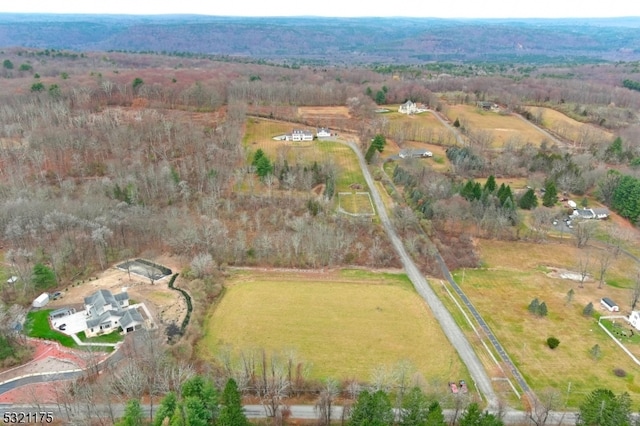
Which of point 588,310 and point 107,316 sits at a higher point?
point 107,316

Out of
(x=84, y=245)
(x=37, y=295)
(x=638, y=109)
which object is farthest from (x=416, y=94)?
(x=37, y=295)

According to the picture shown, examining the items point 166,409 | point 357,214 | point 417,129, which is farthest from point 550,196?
point 166,409

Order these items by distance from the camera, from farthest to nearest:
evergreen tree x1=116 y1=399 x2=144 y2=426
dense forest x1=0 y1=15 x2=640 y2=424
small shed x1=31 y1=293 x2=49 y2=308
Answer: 1. dense forest x1=0 y1=15 x2=640 y2=424
2. small shed x1=31 y1=293 x2=49 y2=308
3. evergreen tree x1=116 y1=399 x2=144 y2=426

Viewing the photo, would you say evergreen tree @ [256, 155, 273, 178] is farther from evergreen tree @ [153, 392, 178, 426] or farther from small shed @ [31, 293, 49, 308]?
evergreen tree @ [153, 392, 178, 426]

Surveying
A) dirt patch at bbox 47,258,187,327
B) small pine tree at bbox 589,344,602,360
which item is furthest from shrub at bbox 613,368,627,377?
dirt patch at bbox 47,258,187,327

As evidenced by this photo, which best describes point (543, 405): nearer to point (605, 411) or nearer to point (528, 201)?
point (605, 411)
